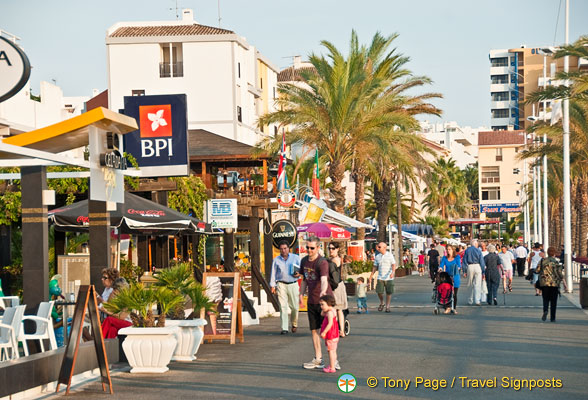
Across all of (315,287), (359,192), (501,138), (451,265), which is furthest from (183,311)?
(501,138)

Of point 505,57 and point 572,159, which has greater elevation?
point 505,57

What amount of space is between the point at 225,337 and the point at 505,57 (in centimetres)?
15903

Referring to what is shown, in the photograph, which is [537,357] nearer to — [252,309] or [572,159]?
[252,309]

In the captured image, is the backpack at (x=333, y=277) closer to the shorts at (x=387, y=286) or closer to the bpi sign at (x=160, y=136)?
the bpi sign at (x=160, y=136)

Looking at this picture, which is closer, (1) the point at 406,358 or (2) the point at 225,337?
(1) the point at 406,358

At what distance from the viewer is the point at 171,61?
66750mm

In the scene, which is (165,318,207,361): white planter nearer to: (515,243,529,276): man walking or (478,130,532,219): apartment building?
(515,243,529,276): man walking

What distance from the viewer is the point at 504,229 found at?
148 meters

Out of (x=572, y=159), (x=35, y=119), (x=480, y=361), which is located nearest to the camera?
(x=480, y=361)

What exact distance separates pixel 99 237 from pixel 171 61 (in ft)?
175

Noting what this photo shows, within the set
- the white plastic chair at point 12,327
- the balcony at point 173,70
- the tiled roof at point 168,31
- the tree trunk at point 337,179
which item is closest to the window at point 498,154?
the tiled roof at point 168,31

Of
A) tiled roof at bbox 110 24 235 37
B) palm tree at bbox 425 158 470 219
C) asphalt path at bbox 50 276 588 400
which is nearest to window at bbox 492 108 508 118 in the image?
palm tree at bbox 425 158 470 219

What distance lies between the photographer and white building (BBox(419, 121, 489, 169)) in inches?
6073

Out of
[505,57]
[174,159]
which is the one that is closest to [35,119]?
[174,159]
